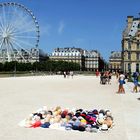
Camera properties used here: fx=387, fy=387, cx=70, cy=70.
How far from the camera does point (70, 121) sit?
1257cm

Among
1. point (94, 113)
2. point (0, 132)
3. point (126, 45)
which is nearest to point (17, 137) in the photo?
point (0, 132)

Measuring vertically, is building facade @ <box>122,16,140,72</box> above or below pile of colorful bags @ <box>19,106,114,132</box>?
above

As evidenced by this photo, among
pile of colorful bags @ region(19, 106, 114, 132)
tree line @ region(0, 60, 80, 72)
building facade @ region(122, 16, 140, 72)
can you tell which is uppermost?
building facade @ region(122, 16, 140, 72)

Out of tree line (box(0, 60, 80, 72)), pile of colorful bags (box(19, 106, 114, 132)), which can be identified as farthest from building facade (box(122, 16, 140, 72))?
pile of colorful bags (box(19, 106, 114, 132))

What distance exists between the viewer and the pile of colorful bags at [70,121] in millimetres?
11948

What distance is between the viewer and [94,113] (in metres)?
14.3

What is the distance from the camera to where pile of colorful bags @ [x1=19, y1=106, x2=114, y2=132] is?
11948 millimetres

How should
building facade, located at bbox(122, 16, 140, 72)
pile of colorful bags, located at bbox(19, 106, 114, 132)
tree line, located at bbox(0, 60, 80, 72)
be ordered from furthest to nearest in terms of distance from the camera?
building facade, located at bbox(122, 16, 140, 72)
tree line, located at bbox(0, 60, 80, 72)
pile of colorful bags, located at bbox(19, 106, 114, 132)

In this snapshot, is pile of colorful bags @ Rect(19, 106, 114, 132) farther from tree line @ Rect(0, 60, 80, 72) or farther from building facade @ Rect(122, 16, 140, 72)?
building facade @ Rect(122, 16, 140, 72)

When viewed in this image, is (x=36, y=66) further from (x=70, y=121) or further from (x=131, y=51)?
(x=70, y=121)

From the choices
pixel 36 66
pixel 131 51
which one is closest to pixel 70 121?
pixel 131 51

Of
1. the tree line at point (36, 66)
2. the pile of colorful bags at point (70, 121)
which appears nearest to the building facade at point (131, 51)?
the tree line at point (36, 66)

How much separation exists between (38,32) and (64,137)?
218 ft

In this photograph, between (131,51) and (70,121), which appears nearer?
(70,121)
